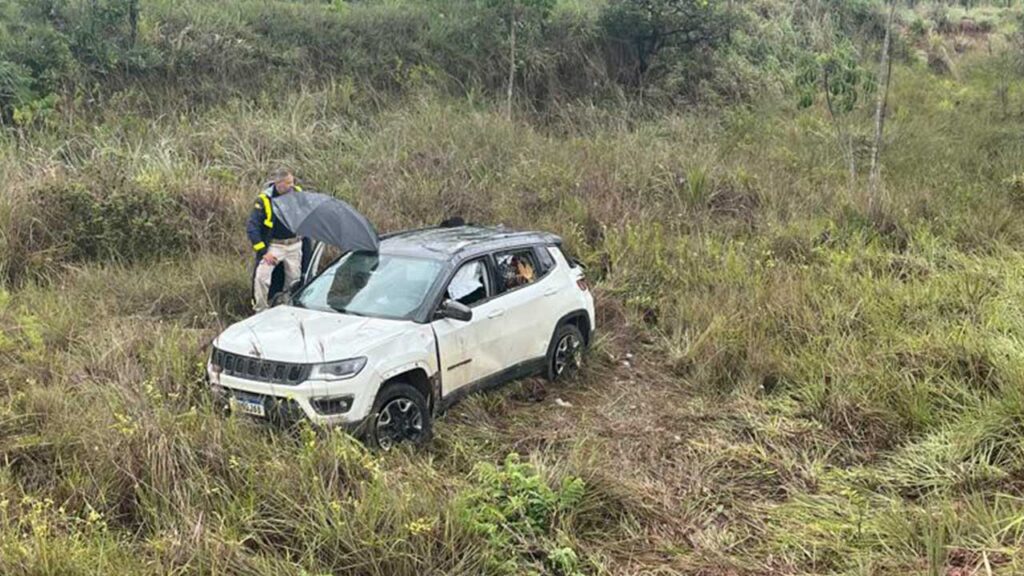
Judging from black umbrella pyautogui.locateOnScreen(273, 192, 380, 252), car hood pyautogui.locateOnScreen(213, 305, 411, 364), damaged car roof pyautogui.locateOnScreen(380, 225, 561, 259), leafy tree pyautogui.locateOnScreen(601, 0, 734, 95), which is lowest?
car hood pyautogui.locateOnScreen(213, 305, 411, 364)

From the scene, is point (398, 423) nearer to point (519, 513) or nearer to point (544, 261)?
point (519, 513)

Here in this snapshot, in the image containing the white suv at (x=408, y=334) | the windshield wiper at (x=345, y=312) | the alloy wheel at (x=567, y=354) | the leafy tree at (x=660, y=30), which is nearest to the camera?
the white suv at (x=408, y=334)

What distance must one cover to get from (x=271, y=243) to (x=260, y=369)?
3.13 meters

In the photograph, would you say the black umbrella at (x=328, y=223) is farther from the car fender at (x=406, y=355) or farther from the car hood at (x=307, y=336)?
the car fender at (x=406, y=355)

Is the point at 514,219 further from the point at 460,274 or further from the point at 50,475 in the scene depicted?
the point at 50,475

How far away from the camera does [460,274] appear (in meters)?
6.82

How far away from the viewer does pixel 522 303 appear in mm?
7262

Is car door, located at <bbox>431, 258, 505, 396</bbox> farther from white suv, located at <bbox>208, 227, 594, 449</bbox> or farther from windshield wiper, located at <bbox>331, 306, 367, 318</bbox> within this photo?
windshield wiper, located at <bbox>331, 306, 367, 318</bbox>

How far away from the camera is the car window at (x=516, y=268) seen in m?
7.27

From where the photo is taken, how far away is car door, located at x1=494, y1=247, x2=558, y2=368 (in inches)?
279

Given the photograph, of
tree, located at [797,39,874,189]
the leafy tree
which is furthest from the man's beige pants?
the leafy tree

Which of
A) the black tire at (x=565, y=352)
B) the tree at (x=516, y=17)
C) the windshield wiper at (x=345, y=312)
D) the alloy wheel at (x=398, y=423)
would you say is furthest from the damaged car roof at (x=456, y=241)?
the tree at (x=516, y=17)

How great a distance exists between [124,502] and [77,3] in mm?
13219

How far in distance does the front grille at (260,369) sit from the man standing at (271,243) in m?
2.40
